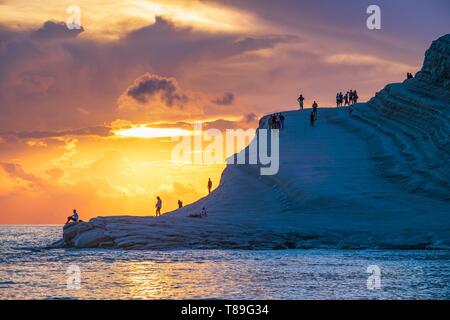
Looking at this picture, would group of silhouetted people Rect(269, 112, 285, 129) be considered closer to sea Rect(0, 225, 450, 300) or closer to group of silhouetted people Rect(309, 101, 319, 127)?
group of silhouetted people Rect(309, 101, 319, 127)

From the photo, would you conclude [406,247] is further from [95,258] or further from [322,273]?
[95,258]

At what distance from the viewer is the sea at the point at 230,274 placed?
76.5 ft

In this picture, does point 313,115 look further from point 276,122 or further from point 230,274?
point 230,274

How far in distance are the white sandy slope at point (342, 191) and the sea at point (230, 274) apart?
2.40 m

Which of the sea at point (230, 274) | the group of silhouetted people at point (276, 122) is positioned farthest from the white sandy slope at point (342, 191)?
the sea at point (230, 274)

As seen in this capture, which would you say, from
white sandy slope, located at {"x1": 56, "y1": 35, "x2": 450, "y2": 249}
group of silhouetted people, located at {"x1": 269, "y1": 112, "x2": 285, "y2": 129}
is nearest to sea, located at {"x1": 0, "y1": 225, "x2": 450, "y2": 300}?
white sandy slope, located at {"x1": 56, "y1": 35, "x2": 450, "y2": 249}

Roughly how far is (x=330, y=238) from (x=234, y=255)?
6.72 m

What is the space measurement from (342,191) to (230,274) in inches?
839

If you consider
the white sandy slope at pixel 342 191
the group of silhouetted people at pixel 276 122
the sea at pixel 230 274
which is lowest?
the sea at pixel 230 274

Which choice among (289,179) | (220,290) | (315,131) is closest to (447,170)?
(289,179)

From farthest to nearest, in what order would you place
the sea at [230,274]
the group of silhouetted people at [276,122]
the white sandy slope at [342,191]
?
1. the group of silhouetted people at [276,122]
2. the white sandy slope at [342,191]
3. the sea at [230,274]

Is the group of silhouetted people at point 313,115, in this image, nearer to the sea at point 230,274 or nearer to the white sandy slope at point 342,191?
the white sandy slope at point 342,191

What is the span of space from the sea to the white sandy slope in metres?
2.40

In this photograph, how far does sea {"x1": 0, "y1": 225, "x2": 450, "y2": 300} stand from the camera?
918 inches
